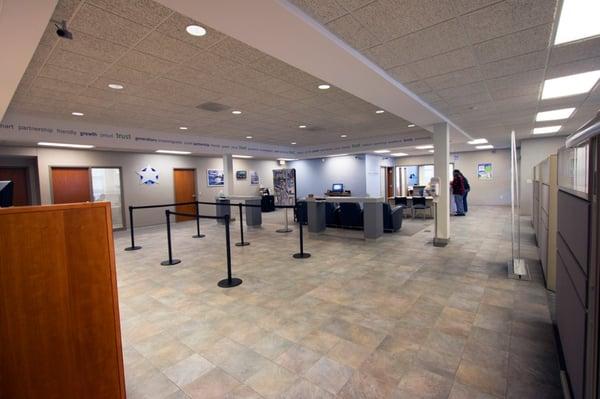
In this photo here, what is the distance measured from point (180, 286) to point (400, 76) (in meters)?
4.16

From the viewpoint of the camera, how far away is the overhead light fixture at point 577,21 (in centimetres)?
221

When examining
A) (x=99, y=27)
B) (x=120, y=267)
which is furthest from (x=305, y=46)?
(x=120, y=267)

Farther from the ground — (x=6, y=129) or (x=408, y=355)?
(x=6, y=129)

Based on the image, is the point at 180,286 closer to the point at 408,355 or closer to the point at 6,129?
the point at 408,355

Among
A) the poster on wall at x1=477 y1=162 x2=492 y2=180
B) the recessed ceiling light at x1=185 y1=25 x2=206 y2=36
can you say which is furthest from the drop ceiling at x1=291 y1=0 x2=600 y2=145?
the poster on wall at x1=477 y1=162 x2=492 y2=180

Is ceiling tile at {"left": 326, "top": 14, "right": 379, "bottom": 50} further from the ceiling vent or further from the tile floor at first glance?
the ceiling vent

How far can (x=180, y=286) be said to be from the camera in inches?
159

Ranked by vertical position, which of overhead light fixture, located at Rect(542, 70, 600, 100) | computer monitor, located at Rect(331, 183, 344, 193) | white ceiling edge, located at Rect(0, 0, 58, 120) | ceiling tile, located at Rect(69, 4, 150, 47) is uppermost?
ceiling tile, located at Rect(69, 4, 150, 47)

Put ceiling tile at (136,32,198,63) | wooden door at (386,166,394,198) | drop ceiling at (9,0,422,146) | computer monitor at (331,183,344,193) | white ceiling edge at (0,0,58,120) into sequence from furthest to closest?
wooden door at (386,166,394,198) < computer monitor at (331,183,344,193) < ceiling tile at (136,32,198,63) < drop ceiling at (9,0,422,146) < white ceiling edge at (0,0,58,120)

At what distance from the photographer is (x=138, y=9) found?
90.0 inches

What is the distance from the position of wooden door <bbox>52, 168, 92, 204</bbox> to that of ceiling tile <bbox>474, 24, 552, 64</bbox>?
9.80 meters

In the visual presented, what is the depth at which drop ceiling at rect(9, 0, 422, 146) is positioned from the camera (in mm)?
2521

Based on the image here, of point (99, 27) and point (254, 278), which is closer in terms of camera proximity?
point (99, 27)

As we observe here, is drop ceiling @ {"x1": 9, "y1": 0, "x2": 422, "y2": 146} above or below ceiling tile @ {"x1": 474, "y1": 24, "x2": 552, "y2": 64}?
above
